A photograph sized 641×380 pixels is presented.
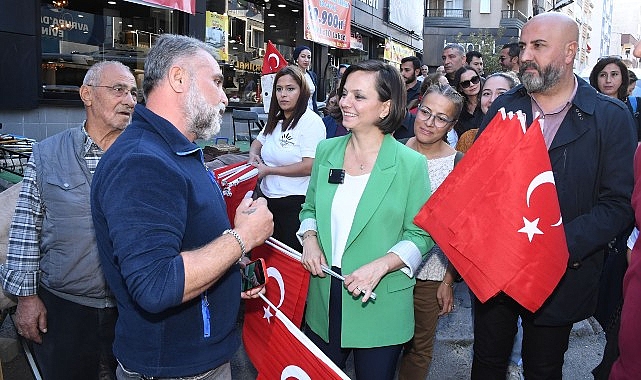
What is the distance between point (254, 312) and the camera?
9.48 feet

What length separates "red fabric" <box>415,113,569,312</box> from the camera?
2.37 m

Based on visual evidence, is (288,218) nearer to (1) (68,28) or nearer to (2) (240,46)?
(1) (68,28)

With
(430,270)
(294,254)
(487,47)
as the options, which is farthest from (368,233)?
(487,47)

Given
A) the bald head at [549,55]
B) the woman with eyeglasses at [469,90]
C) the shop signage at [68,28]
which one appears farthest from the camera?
the shop signage at [68,28]

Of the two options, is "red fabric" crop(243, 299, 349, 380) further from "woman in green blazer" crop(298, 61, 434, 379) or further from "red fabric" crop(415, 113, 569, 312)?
"red fabric" crop(415, 113, 569, 312)

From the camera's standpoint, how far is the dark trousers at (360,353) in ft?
8.93

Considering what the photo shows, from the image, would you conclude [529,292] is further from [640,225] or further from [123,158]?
[123,158]

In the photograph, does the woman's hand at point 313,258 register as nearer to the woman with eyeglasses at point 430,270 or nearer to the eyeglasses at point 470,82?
the woman with eyeglasses at point 430,270

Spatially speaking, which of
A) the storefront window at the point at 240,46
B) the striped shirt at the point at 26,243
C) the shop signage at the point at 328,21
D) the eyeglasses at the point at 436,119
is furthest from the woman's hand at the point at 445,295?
the shop signage at the point at 328,21

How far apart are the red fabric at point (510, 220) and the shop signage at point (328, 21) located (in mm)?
12477

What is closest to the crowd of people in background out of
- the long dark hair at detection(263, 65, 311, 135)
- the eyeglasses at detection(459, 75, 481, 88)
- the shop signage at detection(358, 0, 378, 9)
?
the long dark hair at detection(263, 65, 311, 135)

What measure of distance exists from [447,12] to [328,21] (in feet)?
117

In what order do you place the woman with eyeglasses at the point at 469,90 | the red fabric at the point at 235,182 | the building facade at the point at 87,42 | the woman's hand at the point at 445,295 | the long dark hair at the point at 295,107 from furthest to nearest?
1. the building facade at the point at 87,42
2. the woman with eyeglasses at the point at 469,90
3. the long dark hair at the point at 295,107
4. the red fabric at the point at 235,182
5. the woman's hand at the point at 445,295

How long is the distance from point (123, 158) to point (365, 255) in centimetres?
132
